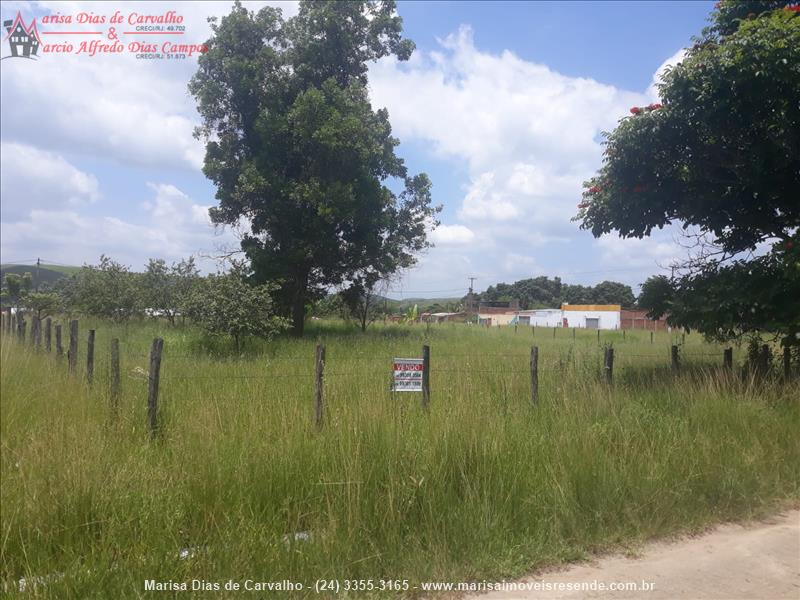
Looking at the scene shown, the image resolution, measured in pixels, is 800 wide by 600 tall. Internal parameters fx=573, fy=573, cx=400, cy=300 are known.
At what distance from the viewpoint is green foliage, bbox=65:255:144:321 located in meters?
22.4

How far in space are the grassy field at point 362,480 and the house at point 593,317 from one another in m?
59.0

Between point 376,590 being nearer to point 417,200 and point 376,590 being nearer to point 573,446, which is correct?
point 573,446

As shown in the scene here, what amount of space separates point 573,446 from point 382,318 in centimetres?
2689

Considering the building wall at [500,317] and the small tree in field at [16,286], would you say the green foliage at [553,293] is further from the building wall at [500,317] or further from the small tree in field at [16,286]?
the small tree in field at [16,286]

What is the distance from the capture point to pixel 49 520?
3.82 meters

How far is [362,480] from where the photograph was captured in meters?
4.43

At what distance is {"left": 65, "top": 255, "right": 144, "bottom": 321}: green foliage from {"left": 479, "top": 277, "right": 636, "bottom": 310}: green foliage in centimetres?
7742

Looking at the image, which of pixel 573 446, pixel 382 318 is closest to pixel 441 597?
pixel 573 446

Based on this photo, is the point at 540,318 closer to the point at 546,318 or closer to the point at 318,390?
the point at 546,318

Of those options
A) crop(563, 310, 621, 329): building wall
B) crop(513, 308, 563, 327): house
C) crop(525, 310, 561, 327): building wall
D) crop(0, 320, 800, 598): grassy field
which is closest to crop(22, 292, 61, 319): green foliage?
crop(0, 320, 800, 598): grassy field

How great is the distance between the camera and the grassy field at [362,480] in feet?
12.1

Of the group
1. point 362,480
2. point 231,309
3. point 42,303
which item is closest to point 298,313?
point 231,309

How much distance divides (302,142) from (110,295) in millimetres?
10141

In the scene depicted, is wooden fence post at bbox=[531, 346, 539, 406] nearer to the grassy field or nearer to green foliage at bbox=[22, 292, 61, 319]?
the grassy field
